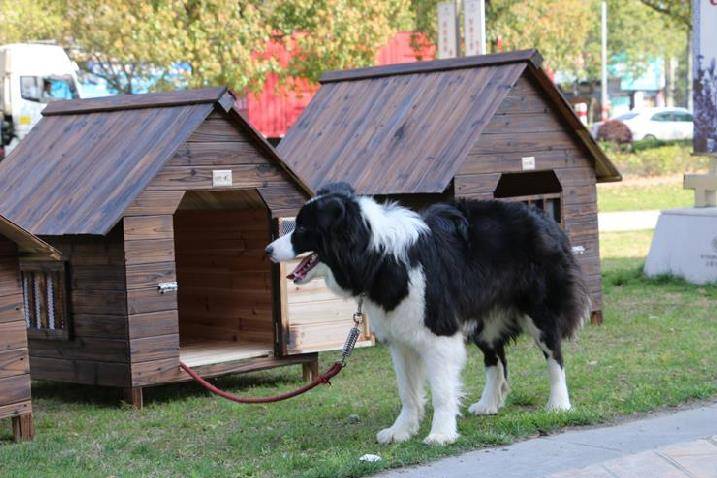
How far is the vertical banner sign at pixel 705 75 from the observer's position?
14977 millimetres

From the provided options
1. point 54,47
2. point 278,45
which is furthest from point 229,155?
point 54,47

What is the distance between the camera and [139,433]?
27.1ft

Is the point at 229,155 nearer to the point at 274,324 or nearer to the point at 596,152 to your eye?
the point at 274,324

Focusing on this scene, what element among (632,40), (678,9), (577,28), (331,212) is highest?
(632,40)

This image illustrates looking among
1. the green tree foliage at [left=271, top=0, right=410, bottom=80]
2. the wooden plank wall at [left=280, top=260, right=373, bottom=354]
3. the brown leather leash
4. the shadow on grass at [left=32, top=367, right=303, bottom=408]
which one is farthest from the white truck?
the brown leather leash

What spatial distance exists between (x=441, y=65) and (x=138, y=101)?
3.53m

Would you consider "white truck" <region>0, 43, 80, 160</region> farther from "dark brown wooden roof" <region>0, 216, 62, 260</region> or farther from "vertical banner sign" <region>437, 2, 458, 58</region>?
"dark brown wooden roof" <region>0, 216, 62, 260</region>

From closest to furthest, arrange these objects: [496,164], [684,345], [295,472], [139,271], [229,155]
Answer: [295,472], [139,271], [229,155], [684,345], [496,164]

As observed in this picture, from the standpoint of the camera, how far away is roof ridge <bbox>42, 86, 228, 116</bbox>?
9484 millimetres

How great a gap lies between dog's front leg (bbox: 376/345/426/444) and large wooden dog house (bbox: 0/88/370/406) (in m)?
2.36

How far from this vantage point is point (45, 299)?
9648 millimetres

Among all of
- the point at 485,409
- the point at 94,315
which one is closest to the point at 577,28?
the point at 94,315

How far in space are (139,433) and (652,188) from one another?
26.1m

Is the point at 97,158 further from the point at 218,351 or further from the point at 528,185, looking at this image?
the point at 528,185
